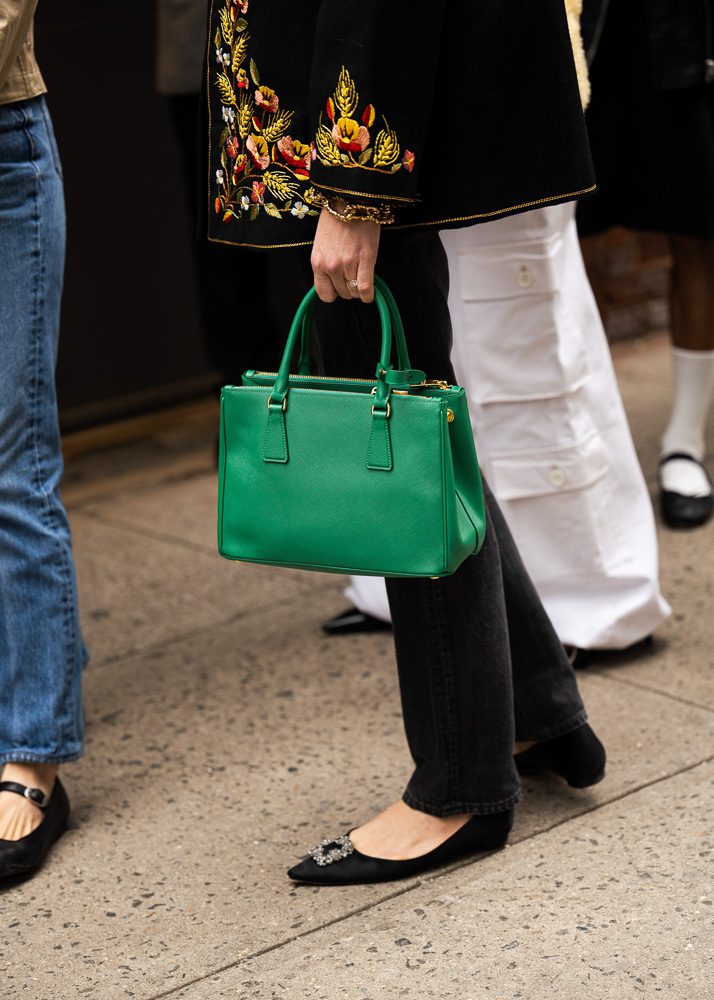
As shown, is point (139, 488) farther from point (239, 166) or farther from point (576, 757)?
point (239, 166)

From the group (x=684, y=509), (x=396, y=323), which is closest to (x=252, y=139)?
(x=396, y=323)

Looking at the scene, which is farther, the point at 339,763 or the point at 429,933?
the point at 339,763

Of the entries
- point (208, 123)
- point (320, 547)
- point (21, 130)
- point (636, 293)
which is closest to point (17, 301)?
point (21, 130)

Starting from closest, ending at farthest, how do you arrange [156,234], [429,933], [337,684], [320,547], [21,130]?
[320,547] < [429,933] < [21,130] < [337,684] < [156,234]

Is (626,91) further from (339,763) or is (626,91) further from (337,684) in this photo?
(339,763)

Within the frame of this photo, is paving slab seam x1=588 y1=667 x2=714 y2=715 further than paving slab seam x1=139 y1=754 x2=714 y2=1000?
Yes

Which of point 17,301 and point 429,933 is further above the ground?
point 17,301

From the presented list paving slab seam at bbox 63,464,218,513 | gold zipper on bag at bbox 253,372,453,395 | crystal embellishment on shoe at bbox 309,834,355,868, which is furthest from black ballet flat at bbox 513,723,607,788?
paving slab seam at bbox 63,464,218,513

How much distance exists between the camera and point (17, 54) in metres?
2.48

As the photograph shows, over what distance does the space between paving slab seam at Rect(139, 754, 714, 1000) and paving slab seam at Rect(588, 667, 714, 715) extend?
235mm

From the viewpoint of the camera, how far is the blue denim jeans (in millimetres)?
2574

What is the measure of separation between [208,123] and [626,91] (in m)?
2.00

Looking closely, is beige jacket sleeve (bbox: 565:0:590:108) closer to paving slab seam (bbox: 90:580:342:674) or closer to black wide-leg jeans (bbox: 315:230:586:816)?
black wide-leg jeans (bbox: 315:230:586:816)

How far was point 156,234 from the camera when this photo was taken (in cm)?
517
